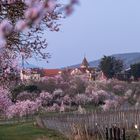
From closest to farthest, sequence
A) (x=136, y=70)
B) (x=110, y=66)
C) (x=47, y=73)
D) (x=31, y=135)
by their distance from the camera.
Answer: (x=31, y=135) < (x=136, y=70) < (x=110, y=66) < (x=47, y=73)

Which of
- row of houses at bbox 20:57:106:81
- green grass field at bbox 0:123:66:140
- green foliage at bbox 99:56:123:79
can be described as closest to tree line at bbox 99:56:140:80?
green foliage at bbox 99:56:123:79

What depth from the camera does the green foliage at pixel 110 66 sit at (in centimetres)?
10019

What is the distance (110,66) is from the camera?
332ft

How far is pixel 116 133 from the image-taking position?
19.1m

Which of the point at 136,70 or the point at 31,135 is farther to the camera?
the point at 136,70

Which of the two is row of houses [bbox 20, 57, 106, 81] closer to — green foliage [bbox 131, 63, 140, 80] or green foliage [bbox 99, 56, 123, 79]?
green foliage [bbox 99, 56, 123, 79]

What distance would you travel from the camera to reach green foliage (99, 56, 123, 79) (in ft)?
329

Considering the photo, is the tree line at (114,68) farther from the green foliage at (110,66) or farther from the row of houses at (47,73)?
the row of houses at (47,73)

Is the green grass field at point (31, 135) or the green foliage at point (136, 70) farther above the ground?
the green foliage at point (136, 70)

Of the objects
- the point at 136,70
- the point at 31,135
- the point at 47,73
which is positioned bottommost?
the point at 31,135

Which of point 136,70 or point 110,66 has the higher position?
point 110,66

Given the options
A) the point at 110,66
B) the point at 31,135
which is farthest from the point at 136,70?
the point at 31,135

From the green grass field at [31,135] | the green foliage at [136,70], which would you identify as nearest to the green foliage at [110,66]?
the green foliage at [136,70]

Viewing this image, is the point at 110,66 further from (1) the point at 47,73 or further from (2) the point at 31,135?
(2) the point at 31,135
